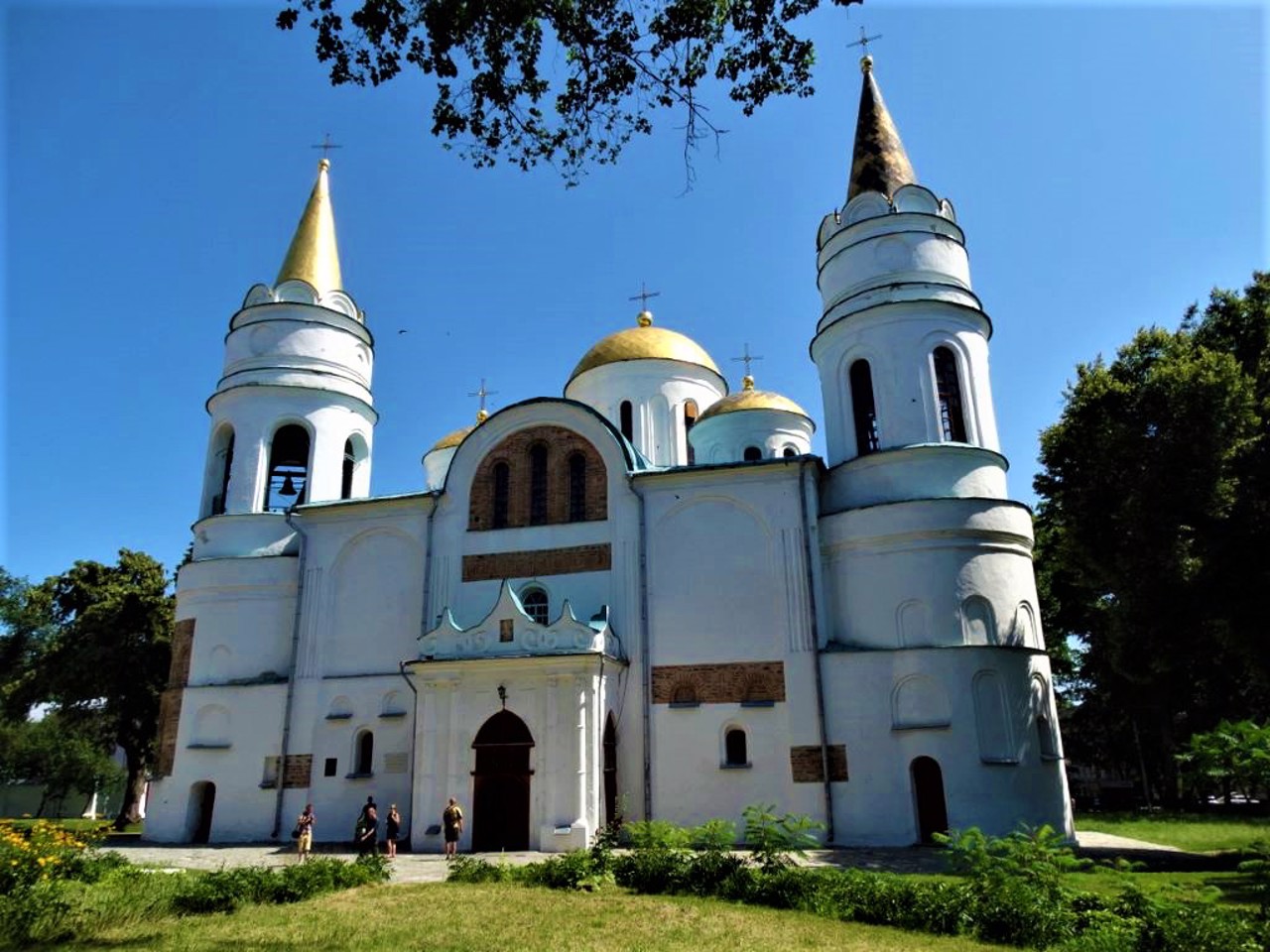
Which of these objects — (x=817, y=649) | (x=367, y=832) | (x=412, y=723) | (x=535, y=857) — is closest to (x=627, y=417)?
(x=817, y=649)

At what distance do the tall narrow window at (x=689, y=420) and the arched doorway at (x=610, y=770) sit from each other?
10.3m

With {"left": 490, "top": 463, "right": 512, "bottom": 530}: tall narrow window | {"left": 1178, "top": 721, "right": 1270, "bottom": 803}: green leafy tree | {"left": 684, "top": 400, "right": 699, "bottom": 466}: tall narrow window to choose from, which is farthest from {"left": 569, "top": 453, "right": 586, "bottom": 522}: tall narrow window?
{"left": 1178, "top": 721, "right": 1270, "bottom": 803}: green leafy tree

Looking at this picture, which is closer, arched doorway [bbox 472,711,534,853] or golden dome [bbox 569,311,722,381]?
arched doorway [bbox 472,711,534,853]

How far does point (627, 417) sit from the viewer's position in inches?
1099

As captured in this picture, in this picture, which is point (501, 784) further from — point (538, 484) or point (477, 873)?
point (538, 484)

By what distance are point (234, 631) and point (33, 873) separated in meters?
13.0

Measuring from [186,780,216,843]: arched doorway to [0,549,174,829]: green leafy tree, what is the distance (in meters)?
11.1

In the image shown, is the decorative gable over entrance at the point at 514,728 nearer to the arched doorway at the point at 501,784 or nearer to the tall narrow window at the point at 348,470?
the arched doorway at the point at 501,784

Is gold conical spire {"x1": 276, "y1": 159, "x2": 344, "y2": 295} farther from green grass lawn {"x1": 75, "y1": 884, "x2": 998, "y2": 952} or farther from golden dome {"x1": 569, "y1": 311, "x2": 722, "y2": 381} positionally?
green grass lawn {"x1": 75, "y1": 884, "x2": 998, "y2": 952}

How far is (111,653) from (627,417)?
1924 cm

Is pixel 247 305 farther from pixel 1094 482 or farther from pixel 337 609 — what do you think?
Answer: pixel 1094 482

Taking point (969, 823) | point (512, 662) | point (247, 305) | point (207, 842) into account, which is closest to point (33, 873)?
point (512, 662)

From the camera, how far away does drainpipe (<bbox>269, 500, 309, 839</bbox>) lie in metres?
20.9

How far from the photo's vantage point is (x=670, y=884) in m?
12.1
